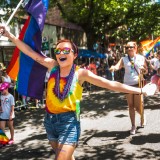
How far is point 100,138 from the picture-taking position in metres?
6.50

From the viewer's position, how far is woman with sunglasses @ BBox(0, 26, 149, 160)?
131 inches

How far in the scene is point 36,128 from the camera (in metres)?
7.95

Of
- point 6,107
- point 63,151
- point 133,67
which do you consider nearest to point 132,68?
point 133,67

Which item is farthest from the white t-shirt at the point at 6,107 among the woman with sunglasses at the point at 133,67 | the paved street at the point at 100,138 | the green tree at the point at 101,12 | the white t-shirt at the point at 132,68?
the green tree at the point at 101,12

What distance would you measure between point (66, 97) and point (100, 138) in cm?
335

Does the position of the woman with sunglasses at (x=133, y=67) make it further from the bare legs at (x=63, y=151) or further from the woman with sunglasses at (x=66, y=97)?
the bare legs at (x=63, y=151)

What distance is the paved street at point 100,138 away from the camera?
5.46 metres

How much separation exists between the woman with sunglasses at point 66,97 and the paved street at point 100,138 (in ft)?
6.77

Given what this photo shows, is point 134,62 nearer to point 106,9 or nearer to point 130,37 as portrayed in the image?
point 106,9

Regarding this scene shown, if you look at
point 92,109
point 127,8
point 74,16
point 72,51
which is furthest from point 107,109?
point 127,8

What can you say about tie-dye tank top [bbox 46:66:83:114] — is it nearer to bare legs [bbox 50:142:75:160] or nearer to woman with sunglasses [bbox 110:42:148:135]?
bare legs [bbox 50:142:75:160]

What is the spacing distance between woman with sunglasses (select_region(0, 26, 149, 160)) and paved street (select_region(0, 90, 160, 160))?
2.06 m

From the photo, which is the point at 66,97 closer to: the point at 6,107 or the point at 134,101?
the point at 134,101

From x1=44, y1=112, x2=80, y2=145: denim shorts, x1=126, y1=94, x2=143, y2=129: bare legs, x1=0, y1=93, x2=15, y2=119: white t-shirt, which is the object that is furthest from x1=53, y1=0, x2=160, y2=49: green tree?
x1=44, y1=112, x2=80, y2=145: denim shorts
